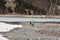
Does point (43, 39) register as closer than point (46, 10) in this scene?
Yes

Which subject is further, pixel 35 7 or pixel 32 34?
pixel 35 7

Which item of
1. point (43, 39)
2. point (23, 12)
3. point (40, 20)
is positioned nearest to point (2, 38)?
point (43, 39)

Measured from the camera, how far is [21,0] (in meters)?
16.6

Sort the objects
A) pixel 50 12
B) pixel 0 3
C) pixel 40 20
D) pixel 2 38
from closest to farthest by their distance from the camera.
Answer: pixel 2 38, pixel 40 20, pixel 50 12, pixel 0 3

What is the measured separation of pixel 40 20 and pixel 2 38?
3.64m

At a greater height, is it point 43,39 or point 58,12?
point 43,39

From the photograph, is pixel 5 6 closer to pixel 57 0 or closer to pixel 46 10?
pixel 46 10

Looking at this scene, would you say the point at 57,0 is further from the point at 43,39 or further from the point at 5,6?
the point at 43,39

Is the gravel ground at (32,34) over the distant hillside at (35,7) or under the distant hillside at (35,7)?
over

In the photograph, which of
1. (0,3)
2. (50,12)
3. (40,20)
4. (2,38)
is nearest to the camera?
(2,38)

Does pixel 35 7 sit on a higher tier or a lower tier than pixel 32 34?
lower

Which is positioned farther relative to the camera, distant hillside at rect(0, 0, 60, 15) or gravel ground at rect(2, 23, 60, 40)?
distant hillside at rect(0, 0, 60, 15)

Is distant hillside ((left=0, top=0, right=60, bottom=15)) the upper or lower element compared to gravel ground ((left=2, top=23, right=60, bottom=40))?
lower

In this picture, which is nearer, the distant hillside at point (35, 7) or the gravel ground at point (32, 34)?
the gravel ground at point (32, 34)
